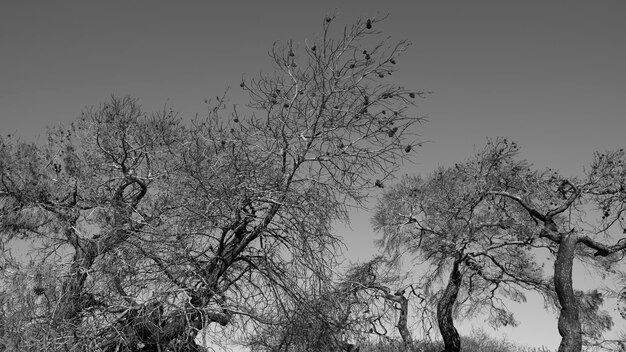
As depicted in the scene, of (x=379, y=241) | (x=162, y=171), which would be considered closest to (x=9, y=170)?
(x=162, y=171)

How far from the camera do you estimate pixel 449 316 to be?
45.7ft

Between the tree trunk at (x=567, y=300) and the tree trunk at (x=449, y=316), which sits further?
the tree trunk at (x=449, y=316)

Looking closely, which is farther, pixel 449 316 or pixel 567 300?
pixel 449 316

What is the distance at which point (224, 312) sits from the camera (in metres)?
6.28

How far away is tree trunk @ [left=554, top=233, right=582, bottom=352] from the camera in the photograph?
33.7ft

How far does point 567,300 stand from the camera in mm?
10734

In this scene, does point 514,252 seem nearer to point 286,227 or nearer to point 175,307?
point 286,227

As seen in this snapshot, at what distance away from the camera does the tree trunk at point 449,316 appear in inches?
543

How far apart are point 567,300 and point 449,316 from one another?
147 inches

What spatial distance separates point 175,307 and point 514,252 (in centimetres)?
1196

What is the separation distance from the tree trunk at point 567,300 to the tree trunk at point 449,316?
3229 mm

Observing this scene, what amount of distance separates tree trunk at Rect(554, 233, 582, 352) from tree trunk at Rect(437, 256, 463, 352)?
10.6 ft

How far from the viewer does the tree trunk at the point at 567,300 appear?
10.3 meters

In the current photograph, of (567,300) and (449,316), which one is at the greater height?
(449,316)
